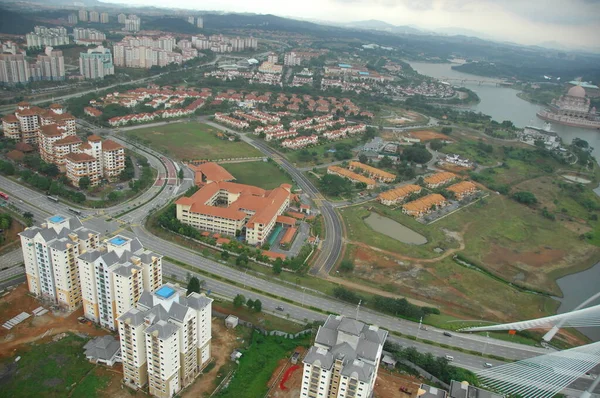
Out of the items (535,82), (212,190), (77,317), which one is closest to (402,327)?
(77,317)

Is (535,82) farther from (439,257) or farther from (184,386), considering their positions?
(184,386)

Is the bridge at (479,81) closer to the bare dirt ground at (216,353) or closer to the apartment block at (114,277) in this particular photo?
the bare dirt ground at (216,353)

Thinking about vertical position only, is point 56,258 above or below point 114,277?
below

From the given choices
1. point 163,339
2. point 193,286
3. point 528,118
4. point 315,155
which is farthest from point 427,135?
point 163,339

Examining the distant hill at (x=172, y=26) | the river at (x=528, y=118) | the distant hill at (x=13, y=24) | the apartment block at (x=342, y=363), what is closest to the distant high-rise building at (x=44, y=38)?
the distant hill at (x=13, y=24)

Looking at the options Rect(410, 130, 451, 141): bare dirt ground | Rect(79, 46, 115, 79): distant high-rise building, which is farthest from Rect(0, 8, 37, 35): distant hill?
Rect(410, 130, 451, 141): bare dirt ground

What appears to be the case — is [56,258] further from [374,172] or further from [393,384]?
[374,172]
